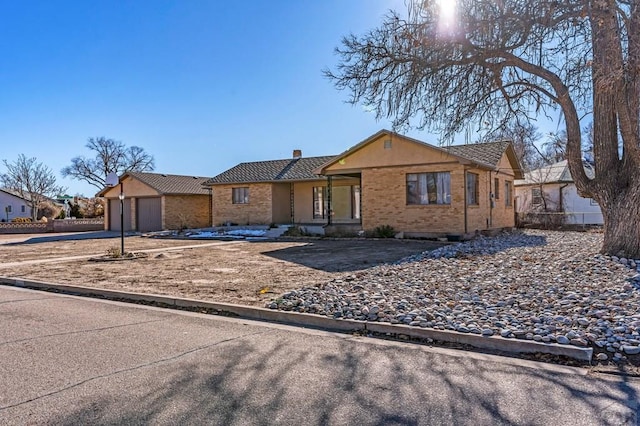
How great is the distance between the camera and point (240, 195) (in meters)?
28.4

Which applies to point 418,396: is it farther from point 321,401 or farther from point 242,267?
point 242,267

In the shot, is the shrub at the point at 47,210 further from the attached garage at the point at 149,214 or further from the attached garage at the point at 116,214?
the attached garage at the point at 149,214

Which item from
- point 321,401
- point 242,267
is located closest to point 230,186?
point 242,267

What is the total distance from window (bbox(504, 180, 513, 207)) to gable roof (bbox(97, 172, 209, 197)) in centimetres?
1940

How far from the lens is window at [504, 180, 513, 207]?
2388cm

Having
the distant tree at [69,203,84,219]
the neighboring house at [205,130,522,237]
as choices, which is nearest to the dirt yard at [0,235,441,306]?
the neighboring house at [205,130,522,237]

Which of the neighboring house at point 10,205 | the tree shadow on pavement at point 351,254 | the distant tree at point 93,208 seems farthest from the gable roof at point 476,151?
the neighboring house at point 10,205

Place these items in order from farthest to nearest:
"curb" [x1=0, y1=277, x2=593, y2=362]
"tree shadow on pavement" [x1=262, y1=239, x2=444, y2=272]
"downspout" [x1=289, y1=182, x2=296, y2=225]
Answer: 1. "downspout" [x1=289, y1=182, x2=296, y2=225]
2. "tree shadow on pavement" [x1=262, y1=239, x2=444, y2=272]
3. "curb" [x1=0, y1=277, x2=593, y2=362]

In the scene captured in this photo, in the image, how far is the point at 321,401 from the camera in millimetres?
3826

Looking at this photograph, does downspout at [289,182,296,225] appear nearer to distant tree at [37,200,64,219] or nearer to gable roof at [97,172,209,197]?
gable roof at [97,172,209,197]

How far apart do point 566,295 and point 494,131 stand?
7474mm

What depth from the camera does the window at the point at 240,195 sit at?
28.0 metres

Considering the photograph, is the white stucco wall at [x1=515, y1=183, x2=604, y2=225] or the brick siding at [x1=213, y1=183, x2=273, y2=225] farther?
the white stucco wall at [x1=515, y1=183, x2=604, y2=225]

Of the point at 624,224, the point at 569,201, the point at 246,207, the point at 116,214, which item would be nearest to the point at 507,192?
the point at 569,201
